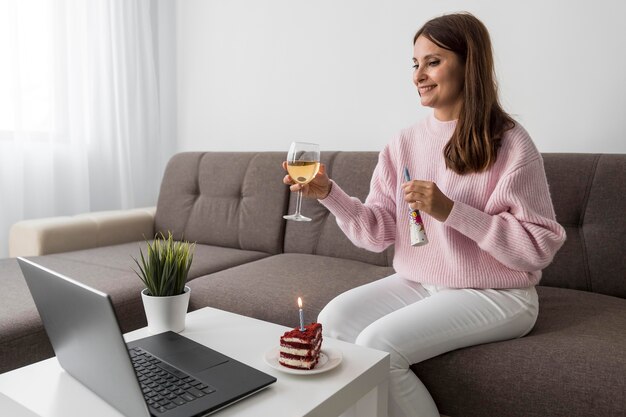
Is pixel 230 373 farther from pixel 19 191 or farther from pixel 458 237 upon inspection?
pixel 19 191

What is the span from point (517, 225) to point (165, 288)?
Result: 0.78m

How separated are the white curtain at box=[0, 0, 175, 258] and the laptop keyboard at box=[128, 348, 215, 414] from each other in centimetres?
181

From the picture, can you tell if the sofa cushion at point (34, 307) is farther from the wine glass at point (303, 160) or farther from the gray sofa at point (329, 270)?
the wine glass at point (303, 160)

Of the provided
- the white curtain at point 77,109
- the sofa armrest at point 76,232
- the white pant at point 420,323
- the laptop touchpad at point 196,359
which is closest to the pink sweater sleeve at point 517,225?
the white pant at point 420,323

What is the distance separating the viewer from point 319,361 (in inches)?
34.3

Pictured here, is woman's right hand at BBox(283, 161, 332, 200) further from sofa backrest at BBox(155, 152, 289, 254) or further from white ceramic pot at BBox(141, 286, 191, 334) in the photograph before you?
sofa backrest at BBox(155, 152, 289, 254)

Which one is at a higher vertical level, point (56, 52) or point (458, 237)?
point (56, 52)

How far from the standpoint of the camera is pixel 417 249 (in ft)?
4.40

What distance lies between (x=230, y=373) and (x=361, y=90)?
171cm

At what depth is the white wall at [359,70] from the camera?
5.85 ft

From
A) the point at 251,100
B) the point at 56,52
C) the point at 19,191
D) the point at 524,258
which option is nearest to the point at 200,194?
the point at 251,100

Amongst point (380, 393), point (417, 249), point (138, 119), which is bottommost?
point (380, 393)

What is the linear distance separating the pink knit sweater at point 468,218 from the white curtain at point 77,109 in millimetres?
1686

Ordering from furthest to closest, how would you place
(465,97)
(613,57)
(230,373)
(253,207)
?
(253,207)
(613,57)
(465,97)
(230,373)
